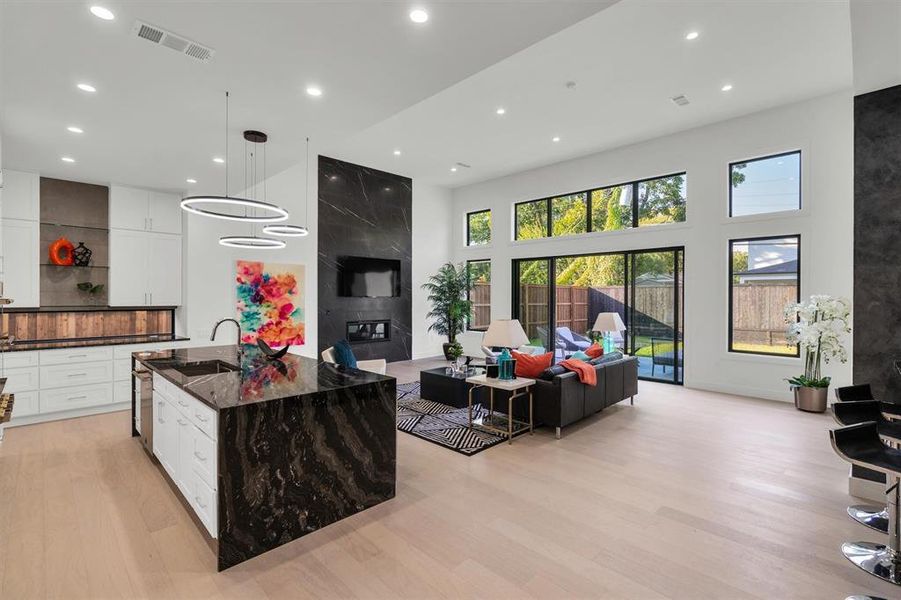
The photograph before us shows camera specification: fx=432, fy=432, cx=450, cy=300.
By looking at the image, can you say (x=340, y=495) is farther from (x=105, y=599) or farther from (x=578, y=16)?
(x=578, y=16)

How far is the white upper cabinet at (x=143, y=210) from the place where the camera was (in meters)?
5.82

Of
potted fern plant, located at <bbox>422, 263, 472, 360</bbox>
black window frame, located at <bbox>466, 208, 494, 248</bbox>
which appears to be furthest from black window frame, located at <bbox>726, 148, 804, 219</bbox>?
potted fern plant, located at <bbox>422, 263, 472, 360</bbox>

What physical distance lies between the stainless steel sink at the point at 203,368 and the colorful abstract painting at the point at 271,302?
303 centimetres

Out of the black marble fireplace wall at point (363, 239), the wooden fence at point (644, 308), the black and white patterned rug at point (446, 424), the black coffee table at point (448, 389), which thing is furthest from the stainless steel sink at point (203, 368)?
the wooden fence at point (644, 308)

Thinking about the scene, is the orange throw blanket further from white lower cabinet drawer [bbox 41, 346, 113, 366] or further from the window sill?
white lower cabinet drawer [bbox 41, 346, 113, 366]

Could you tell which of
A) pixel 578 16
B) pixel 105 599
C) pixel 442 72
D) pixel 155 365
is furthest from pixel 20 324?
pixel 578 16

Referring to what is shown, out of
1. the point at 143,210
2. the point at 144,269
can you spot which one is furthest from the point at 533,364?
the point at 143,210

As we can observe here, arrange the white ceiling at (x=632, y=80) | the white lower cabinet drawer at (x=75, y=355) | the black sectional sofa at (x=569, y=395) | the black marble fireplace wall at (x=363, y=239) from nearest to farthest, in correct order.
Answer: the white ceiling at (x=632, y=80) → the black sectional sofa at (x=569, y=395) → the white lower cabinet drawer at (x=75, y=355) → the black marble fireplace wall at (x=363, y=239)

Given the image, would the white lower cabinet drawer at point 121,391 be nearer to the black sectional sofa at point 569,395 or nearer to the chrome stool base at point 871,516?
the black sectional sofa at point 569,395

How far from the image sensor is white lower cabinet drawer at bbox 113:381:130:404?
5414mm

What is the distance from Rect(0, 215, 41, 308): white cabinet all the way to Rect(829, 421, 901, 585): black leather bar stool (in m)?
7.79

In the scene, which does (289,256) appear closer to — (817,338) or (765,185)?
(765,185)

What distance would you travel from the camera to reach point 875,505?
300 cm

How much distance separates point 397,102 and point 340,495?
2965 millimetres
